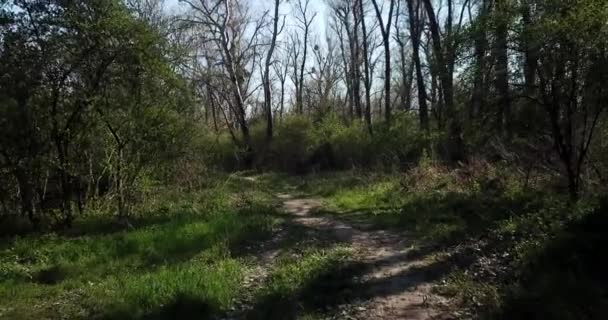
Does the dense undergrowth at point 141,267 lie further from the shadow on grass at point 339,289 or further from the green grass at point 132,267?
the shadow on grass at point 339,289

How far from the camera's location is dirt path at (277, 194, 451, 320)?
6.54 meters

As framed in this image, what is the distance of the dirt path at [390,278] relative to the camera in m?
6.54

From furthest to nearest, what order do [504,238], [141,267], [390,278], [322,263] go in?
[504,238] < [141,267] < [322,263] < [390,278]

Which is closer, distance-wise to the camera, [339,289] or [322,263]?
[339,289]

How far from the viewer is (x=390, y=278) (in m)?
7.82

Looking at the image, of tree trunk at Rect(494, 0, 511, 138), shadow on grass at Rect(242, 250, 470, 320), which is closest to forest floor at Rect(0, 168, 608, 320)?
shadow on grass at Rect(242, 250, 470, 320)

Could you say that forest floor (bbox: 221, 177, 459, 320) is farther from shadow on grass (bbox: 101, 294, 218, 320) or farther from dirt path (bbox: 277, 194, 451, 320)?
shadow on grass (bbox: 101, 294, 218, 320)

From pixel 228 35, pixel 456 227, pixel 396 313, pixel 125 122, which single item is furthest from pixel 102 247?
pixel 228 35

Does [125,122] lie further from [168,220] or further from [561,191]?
[561,191]

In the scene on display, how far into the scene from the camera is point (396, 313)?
21.3ft

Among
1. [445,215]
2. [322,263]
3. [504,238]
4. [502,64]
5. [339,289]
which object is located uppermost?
[502,64]

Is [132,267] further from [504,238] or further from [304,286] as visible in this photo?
[504,238]

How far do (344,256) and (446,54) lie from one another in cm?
604

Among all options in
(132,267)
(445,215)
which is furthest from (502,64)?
(132,267)
